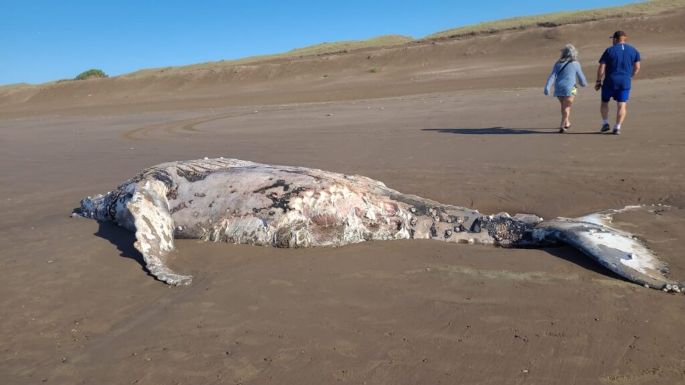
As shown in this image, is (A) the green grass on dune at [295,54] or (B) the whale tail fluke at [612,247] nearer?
(B) the whale tail fluke at [612,247]

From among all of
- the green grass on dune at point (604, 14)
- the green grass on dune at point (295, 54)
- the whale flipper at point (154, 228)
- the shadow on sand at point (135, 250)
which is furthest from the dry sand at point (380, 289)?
the green grass on dune at point (295, 54)

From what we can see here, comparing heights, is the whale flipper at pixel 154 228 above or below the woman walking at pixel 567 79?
below

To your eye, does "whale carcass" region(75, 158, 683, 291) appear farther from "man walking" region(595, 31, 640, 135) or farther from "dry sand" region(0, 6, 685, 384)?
"man walking" region(595, 31, 640, 135)

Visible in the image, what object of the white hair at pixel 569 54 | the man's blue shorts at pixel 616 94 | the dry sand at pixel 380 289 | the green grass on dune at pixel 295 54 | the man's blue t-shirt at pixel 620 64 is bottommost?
the dry sand at pixel 380 289

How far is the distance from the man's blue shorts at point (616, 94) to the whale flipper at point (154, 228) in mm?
8488

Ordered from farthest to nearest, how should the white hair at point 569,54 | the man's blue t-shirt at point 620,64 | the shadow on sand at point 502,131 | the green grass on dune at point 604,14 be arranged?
the green grass on dune at point 604,14
the white hair at point 569,54
the shadow on sand at point 502,131
the man's blue t-shirt at point 620,64

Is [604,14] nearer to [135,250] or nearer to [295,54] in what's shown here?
[295,54]

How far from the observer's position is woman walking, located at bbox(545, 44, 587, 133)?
1048 centimetres

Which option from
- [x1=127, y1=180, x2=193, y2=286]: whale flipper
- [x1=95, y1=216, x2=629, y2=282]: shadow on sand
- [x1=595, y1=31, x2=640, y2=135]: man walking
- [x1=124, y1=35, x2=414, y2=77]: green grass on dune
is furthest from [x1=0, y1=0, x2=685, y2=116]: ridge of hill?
[x1=127, y1=180, x2=193, y2=286]: whale flipper

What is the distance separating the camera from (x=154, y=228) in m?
5.26

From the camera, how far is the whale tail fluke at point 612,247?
3818 millimetres

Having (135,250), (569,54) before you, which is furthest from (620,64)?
(135,250)

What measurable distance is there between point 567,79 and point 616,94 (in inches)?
42.4

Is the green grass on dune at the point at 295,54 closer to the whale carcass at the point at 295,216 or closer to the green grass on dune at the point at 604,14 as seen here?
the green grass on dune at the point at 604,14
